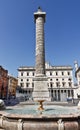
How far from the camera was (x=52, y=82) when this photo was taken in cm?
6359

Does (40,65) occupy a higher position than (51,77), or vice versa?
(40,65)

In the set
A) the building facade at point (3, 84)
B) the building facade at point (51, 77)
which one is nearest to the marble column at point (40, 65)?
the building facade at point (3, 84)

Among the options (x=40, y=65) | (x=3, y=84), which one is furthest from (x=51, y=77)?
(x=40, y=65)

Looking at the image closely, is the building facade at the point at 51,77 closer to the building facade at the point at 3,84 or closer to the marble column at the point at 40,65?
the building facade at the point at 3,84

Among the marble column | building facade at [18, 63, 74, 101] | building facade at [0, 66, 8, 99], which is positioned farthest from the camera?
building facade at [18, 63, 74, 101]

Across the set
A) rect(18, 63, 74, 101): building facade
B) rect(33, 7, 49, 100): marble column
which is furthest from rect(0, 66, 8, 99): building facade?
rect(33, 7, 49, 100): marble column

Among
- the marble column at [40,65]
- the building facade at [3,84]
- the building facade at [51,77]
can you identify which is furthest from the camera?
the building facade at [51,77]

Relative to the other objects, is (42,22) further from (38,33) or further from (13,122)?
(13,122)

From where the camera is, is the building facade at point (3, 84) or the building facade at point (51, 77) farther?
the building facade at point (51, 77)

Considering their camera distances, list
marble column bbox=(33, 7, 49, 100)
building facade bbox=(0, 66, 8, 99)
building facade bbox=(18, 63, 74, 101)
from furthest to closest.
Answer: building facade bbox=(18, 63, 74, 101) → building facade bbox=(0, 66, 8, 99) → marble column bbox=(33, 7, 49, 100)

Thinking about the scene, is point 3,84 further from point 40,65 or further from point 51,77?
point 40,65

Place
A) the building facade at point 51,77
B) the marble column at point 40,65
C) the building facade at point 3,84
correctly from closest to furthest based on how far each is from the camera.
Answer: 1. the marble column at point 40,65
2. the building facade at point 3,84
3. the building facade at point 51,77

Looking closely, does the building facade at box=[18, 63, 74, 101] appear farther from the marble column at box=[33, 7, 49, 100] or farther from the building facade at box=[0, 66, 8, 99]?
the marble column at box=[33, 7, 49, 100]

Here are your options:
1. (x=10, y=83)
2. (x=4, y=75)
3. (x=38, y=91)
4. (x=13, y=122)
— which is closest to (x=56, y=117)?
(x=13, y=122)
